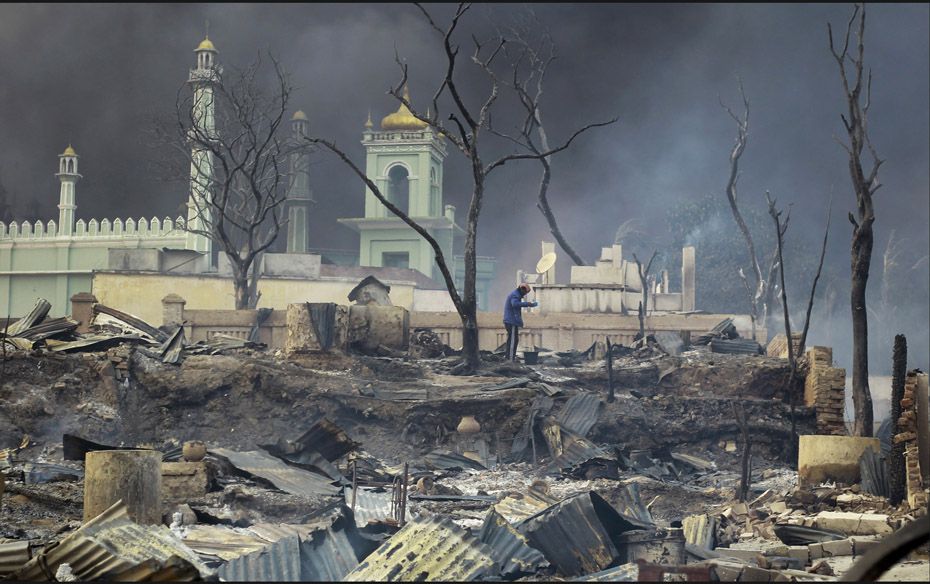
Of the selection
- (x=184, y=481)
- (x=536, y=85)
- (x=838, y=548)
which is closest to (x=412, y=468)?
(x=184, y=481)

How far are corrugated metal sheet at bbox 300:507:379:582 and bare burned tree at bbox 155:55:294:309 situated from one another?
20.6 m

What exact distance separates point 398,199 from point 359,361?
3892 cm

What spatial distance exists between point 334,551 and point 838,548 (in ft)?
15.6

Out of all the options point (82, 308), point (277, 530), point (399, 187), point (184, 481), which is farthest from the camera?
point (399, 187)

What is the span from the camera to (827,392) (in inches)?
749

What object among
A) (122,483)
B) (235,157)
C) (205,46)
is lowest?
(122,483)


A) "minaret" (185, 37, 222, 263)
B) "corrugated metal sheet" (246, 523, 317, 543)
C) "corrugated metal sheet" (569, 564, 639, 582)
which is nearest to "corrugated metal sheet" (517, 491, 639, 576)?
"corrugated metal sheet" (569, 564, 639, 582)

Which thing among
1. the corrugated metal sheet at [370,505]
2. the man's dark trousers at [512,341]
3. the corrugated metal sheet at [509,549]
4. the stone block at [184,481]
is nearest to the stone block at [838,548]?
the corrugated metal sheet at [509,549]

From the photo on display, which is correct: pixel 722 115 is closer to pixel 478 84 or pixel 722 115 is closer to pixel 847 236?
pixel 847 236

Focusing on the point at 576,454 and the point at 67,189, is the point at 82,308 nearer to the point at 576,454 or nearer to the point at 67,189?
the point at 576,454

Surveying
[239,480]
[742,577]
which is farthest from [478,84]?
[742,577]

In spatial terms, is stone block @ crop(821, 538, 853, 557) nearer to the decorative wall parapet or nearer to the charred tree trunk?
the charred tree trunk

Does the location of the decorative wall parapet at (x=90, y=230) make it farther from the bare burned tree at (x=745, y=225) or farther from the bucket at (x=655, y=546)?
the bucket at (x=655, y=546)

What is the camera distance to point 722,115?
64.7 metres
